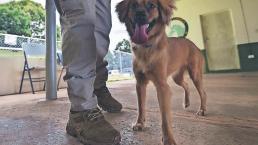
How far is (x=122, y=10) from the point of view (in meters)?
1.53

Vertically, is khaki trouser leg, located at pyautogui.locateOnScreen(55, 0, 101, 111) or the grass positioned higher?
the grass

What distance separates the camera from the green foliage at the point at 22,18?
7.02 metres

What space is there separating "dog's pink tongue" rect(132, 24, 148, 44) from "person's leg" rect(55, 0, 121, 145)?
236 millimetres

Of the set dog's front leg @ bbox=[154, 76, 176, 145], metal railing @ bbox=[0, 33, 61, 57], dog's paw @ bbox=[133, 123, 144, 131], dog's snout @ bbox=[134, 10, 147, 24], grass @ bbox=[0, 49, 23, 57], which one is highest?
metal railing @ bbox=[0, 33, 61, 57]

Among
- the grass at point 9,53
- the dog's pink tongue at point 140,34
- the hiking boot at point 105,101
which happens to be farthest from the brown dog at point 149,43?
the grass at point 9,53

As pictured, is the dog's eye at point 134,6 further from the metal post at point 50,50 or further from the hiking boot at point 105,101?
the metal post at point 50,50

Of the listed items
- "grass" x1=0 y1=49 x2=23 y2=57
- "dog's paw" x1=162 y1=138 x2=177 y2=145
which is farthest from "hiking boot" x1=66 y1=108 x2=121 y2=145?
"grass" x1=0 y1=49 x2=23 y2=57

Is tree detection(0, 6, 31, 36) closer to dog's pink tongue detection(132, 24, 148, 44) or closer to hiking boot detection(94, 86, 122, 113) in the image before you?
hiking boot detection(94, 86, 122, 113)

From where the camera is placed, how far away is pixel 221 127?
57.1 inches

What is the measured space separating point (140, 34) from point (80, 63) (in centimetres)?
35

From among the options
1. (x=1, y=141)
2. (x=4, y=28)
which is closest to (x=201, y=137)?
(x=1, y=141)

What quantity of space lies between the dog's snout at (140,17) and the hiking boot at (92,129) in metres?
0.48

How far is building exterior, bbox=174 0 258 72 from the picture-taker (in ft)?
26.8

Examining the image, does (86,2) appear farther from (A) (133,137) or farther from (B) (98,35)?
(A) (133,137)
